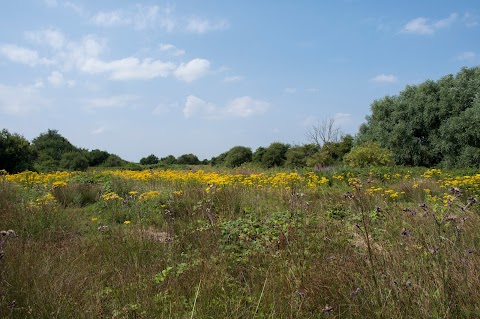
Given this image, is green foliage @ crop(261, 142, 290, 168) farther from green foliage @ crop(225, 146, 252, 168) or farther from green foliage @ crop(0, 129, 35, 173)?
green foliage @ crop(0, 129, 35, 173)

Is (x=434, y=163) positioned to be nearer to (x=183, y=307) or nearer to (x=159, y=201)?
(x=159, y=201)

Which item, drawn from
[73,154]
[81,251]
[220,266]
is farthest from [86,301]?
[73,154]

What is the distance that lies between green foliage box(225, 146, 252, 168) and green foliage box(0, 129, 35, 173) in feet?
50.6

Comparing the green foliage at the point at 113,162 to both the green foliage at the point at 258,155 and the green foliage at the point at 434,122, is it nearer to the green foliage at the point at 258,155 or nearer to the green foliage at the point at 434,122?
the green foliage at the point at 258,155

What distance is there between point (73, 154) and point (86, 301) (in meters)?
26.2

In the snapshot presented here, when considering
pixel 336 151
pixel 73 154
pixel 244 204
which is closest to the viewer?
pixel 244 204

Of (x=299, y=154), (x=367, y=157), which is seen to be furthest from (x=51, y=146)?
(x=367, y=157)

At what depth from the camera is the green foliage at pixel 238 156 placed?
32031 millimetres

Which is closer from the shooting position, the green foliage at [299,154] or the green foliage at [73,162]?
the green foliage at [73,162]

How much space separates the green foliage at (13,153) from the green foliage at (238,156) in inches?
607

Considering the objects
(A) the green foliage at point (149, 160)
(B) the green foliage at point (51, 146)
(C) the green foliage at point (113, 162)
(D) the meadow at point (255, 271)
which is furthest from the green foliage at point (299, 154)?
(D) the meadow at point (255, 271)

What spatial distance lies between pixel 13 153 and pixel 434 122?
91.6 ft

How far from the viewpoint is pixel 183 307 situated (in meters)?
2.64

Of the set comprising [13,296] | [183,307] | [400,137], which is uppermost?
[400,137]
